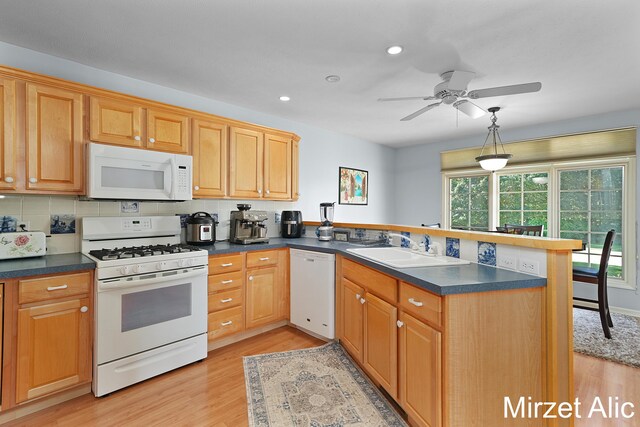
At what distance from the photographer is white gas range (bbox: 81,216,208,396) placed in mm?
2000

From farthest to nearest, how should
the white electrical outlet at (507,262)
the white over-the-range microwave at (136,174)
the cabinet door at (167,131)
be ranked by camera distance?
1. the cabinet door at (167,131)
2. the white over-the-range microwave at (136,174)
3. the white electrical outlet at (507,262)

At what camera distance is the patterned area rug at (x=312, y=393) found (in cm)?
179

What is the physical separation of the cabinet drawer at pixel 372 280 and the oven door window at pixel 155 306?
1267mm

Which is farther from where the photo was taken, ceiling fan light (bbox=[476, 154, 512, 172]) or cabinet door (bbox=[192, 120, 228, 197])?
ceiling fan light (bbox=[476, 154, 512, 172])

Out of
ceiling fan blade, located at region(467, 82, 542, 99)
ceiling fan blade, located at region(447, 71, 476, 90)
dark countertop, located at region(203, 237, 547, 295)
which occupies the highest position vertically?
ceiling fan blade, located at region(447, 71, 476, 90)

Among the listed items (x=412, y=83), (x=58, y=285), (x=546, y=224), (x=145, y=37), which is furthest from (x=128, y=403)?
(x=546, y=224)

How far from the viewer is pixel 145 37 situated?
2.12 meters

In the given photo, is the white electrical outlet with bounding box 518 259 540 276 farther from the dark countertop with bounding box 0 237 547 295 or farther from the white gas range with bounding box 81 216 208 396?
the white gas range with bounding box 81 216 208 396

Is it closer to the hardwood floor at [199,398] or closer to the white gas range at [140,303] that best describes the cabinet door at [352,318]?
the hardwood floor at [199,398]

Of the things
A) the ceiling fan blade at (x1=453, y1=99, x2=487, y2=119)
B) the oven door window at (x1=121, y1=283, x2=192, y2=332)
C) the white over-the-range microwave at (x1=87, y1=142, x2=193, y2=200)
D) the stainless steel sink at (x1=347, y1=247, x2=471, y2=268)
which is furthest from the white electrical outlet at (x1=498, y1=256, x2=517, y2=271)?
the white over-the-range microwave at (x1=87, y1=142, x2=193, y2=200)

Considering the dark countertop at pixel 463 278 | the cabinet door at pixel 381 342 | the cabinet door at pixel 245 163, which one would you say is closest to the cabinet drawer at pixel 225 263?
the cabinet door at pixel 245 163

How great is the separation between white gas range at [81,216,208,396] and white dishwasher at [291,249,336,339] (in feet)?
2.98

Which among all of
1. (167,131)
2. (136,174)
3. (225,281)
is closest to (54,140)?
(136,174)

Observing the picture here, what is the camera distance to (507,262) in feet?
5.77
